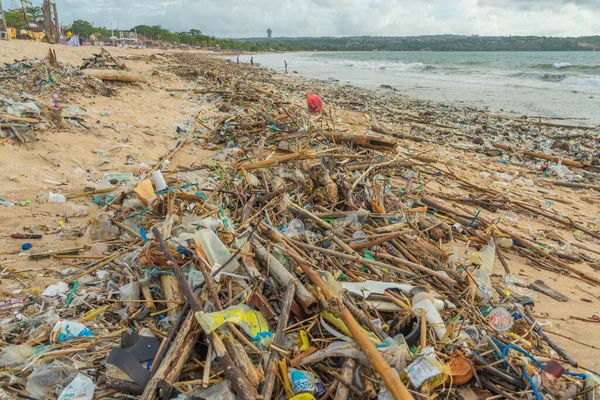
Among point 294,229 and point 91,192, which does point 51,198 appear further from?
point 294,229

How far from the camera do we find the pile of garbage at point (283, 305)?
62.4 inches

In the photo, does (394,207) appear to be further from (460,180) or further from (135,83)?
(135,83)

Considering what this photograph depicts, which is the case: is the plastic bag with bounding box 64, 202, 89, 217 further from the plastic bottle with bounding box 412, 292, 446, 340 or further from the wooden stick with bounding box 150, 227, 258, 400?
the plastic bottle with bounding box 412, 292, 446, 340

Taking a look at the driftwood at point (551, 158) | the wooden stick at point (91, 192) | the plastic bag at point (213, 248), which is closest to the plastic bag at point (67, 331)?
the plastic bag at point (213, 248)

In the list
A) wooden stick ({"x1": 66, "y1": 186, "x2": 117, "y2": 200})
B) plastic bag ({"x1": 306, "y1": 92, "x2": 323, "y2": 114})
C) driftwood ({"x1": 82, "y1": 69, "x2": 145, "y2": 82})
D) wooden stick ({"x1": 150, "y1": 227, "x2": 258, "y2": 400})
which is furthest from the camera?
driftwood ({"x1": 82, "y1": 69, "x2": 145, "y2": 82})

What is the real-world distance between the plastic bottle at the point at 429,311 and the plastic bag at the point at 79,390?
1669 mm

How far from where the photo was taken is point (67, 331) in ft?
6.14

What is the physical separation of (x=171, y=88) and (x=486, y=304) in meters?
10.6

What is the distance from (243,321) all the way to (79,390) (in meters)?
0.77

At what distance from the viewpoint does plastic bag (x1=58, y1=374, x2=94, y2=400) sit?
1532 millimetres

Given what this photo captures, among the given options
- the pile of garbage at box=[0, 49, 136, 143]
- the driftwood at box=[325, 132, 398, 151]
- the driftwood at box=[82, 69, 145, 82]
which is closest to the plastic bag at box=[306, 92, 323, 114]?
the driftwood at box=[325, 132, 398, 151]

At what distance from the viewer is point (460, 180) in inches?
185

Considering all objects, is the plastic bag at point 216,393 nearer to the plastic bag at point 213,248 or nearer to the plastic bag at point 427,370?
the plastic bag at point 213,248

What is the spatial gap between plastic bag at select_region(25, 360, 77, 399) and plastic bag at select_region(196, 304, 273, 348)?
0.66m
